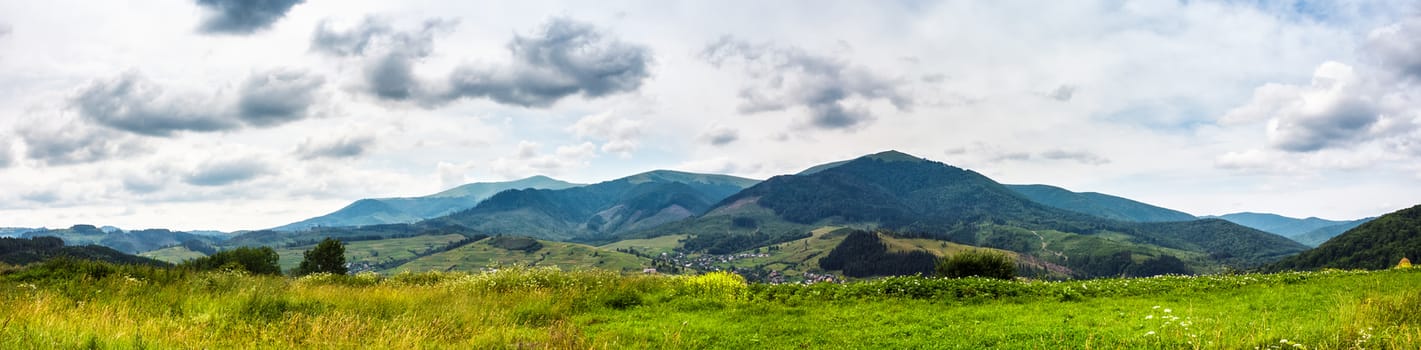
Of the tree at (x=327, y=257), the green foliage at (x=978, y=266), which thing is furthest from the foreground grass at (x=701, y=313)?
the tree at (x=327, y=257)

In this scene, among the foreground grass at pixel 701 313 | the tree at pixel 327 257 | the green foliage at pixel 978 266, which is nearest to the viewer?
the foreground grass at pixel 701 313

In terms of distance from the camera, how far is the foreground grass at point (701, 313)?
10.1 meters

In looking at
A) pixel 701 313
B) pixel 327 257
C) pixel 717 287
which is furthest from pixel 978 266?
pixel 327 257

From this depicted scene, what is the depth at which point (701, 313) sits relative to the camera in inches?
703

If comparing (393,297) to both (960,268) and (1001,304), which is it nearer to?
(1001,304)

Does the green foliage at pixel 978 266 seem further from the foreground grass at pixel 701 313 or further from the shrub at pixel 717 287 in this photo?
the shrub at pixel 717 287

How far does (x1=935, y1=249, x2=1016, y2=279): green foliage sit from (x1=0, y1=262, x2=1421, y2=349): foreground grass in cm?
815

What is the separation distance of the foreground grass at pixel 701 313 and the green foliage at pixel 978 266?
815 centimetres

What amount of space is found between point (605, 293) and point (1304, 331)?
1704 centimetres

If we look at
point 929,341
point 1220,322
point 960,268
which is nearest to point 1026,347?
point 929,341

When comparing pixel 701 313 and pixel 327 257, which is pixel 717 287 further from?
pixel 327 257

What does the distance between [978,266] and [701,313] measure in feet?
60.2

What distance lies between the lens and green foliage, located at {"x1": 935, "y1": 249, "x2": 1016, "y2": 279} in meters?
29.9

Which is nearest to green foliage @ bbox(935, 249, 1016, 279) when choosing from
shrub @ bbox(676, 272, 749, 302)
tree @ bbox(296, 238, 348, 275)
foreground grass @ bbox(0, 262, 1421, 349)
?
foreground grass @ bbox(0, 262, 1421, 349)
